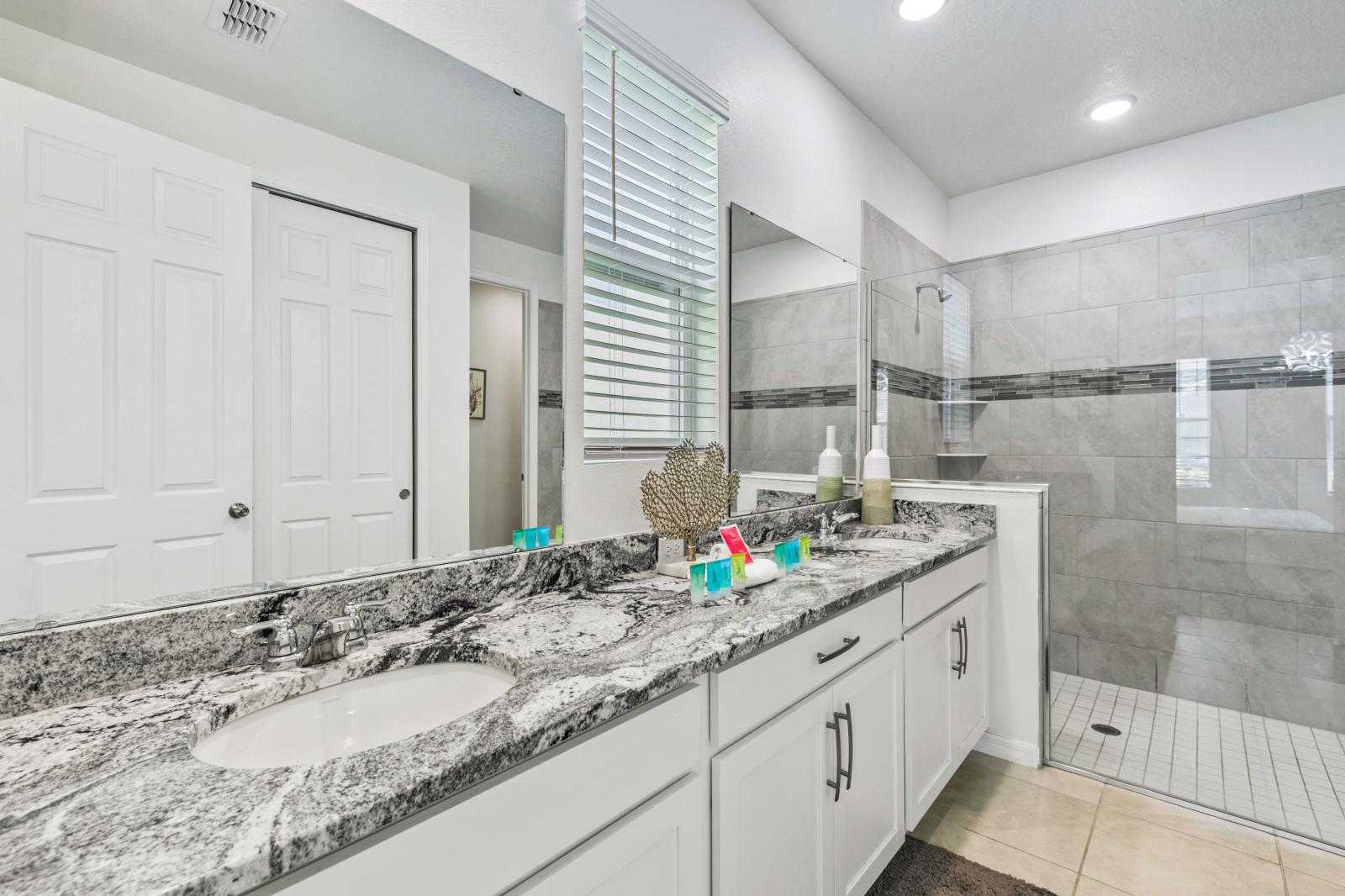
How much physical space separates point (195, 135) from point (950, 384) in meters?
2.97

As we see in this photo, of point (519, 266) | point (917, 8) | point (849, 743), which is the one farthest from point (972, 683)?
point (917, 8)

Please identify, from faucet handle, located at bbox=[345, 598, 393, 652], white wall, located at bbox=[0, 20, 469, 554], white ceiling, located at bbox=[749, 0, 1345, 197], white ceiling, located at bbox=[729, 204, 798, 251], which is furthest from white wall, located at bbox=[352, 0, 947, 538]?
faucet handle, located at bbox=[345, 598, 393, 652]

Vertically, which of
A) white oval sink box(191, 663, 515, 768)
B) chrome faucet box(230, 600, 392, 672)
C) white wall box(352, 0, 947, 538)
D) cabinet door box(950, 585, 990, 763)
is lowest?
cabinet door box(950, 585, 990, 763)

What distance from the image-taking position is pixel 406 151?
1.14 meters

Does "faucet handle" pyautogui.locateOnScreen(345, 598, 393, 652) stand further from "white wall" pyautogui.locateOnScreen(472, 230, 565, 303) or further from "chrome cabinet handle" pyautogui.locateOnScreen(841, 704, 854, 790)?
"chrome cabinet handle" pyautogui.locateOnScreen(841, 704, 854, 790)

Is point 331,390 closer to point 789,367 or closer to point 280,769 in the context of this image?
point 280,769

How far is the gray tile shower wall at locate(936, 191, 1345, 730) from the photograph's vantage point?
2.14 meters

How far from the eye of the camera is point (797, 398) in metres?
2.28

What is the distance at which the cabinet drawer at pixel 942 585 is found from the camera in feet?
5.42

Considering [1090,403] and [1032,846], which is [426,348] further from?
[1090,403]

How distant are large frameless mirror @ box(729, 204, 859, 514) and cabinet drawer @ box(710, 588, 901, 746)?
65 centimetres

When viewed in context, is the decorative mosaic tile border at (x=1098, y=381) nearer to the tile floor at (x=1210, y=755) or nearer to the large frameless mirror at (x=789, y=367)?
the large frameless mirror at (x=789, y=367)

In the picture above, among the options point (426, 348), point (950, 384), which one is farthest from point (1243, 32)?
point (426, 348)

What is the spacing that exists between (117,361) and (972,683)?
236 centimetres
